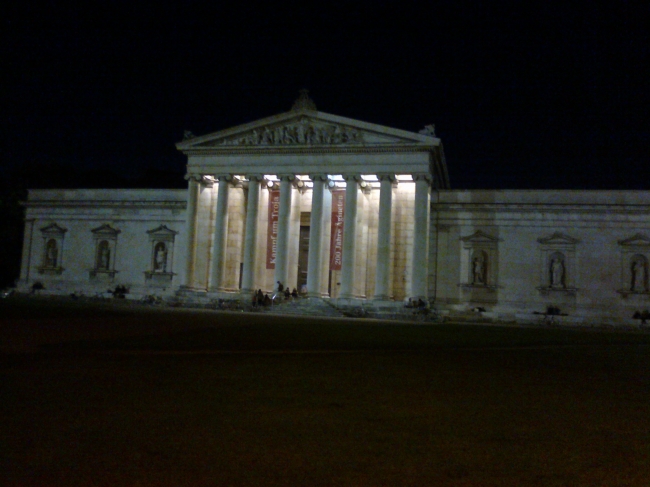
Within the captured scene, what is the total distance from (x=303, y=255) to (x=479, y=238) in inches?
531

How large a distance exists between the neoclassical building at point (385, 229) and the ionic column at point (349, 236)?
75mm

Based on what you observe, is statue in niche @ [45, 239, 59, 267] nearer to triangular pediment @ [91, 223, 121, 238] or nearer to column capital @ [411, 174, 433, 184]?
triangular pediment @ [91, 223, 121, 238]

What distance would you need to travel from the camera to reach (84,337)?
682 inches

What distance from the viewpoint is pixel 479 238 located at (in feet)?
151

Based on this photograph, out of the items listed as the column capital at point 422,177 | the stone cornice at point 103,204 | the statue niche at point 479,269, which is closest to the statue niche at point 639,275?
the statue niche at point 479,269

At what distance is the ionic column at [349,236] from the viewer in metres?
42.5

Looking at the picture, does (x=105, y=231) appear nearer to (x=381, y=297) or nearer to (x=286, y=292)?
(x=286, y=292)

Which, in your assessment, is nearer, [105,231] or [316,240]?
[316,240]

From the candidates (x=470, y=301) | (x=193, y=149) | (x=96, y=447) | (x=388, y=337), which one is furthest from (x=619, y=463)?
(x=193, y=149)

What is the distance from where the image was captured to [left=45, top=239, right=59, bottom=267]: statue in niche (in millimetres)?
55406

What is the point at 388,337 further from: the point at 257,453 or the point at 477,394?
the point at 257,453

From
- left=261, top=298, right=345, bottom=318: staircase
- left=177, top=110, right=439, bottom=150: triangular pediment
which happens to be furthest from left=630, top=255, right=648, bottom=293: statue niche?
left=261, top=298, right=345, bottom=318: staircase

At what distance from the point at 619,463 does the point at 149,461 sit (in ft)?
16.3

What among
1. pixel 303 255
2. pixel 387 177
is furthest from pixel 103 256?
pixel 387 177
